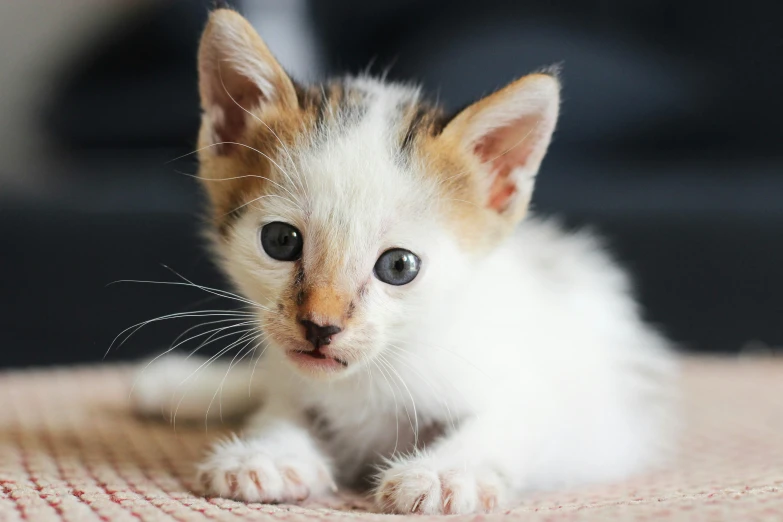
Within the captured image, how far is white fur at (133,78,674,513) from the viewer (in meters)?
1.28

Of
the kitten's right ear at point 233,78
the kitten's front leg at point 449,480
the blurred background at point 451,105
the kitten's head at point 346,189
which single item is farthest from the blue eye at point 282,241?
the blurred background at point 451,105

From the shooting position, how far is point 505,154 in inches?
59.6

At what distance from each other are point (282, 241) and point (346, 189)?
14cm

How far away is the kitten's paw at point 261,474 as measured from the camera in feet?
4.17

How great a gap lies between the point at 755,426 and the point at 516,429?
839mm

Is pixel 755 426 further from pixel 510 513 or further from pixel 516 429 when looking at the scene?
pixel 510 513

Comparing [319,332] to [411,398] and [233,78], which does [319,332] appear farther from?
[233,78]

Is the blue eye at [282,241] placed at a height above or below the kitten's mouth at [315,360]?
above

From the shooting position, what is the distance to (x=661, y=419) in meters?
1.83

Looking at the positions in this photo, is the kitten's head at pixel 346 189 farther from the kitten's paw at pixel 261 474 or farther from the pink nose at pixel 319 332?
the kitten's paw at pixel 261 474

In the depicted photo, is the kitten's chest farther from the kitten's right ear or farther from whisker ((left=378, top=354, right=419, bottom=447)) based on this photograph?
the kitten's right ear

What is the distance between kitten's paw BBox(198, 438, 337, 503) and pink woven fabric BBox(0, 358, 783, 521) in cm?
3

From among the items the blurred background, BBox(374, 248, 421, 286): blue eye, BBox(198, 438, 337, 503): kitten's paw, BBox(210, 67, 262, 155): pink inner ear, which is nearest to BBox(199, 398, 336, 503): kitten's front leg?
BBox(198, 438, 337, 503): kitten's paw

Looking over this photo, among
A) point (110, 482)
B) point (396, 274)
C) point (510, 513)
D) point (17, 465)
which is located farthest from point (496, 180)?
point (17, 465)
